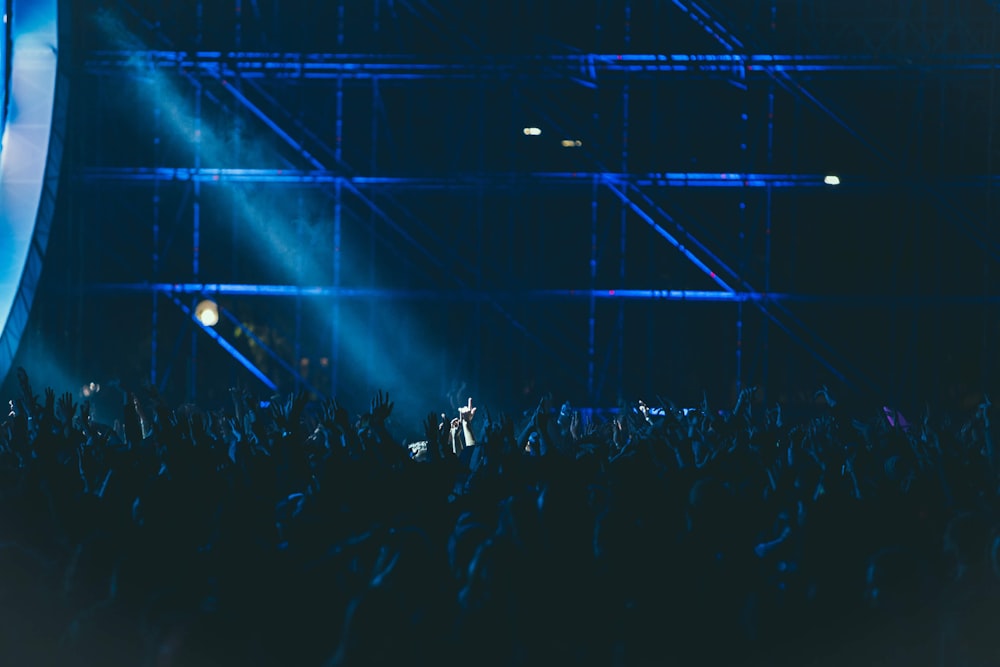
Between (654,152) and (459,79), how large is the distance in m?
1.77

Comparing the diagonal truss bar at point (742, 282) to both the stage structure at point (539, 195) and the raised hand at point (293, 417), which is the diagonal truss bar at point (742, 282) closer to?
the stage structure at point (539, 195)

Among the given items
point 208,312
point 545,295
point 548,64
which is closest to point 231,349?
point 208,312

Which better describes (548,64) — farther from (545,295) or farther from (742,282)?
(742,282)

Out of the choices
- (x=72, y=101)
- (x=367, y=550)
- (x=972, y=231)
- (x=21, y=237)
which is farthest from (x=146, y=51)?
(x=367, y=550)

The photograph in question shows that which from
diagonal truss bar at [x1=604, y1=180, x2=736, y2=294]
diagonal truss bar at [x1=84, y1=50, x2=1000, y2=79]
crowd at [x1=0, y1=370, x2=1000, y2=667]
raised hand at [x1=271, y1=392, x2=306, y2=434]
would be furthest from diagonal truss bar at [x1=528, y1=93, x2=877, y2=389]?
crowd at [x1=0, y1=370, x2=1000, y2=667]

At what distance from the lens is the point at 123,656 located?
204 cm

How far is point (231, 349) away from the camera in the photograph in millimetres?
10922

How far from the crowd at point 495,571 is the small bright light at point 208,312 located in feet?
28.0

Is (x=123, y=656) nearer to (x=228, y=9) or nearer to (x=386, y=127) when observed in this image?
(x=386, y=127)

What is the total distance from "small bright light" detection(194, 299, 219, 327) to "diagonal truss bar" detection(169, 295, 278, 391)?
0.08 metres

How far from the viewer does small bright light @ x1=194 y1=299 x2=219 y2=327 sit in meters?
11.2

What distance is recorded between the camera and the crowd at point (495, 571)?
6.81ft

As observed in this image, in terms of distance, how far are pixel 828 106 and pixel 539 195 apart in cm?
255

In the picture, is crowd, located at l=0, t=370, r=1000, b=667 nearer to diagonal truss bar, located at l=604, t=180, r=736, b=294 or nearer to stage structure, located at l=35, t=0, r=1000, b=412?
diagonal truss bar, located at l=604, t=180, r=736, b=294
